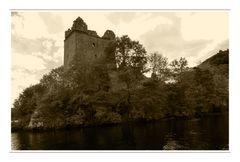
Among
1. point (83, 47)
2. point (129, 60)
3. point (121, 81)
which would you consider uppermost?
point (83, 47)

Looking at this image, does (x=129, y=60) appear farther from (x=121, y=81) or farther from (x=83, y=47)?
(x=83, y=47)

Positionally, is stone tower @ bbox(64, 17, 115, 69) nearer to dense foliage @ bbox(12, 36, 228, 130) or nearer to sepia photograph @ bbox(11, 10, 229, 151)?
sepia photograph @ bbox(11, 10, 229, 151)

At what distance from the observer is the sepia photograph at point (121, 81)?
1063cm

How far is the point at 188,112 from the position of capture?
20.2 metres

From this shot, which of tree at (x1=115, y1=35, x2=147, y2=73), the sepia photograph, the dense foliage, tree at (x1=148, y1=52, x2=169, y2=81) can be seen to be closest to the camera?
the sepia photograph

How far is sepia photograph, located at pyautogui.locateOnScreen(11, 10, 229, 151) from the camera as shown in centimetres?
1063

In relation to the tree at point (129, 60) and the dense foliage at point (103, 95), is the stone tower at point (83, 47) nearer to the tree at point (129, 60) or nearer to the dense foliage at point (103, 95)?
the tree at point (129, 60)

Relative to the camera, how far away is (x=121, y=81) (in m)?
18.9

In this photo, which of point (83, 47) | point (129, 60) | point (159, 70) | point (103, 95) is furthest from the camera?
point (83, 47)

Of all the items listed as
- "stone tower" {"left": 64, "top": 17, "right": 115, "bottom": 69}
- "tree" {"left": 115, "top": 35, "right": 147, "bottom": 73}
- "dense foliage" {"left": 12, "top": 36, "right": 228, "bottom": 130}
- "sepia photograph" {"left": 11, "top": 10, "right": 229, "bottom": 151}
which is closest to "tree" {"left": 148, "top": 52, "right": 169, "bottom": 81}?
"sepia photograph" {"left": 11, "top": 10, "right": 229, "bottom": 151}

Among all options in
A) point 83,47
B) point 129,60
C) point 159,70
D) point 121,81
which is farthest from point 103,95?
point 83,47

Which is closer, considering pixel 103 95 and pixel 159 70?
pixel 103 95

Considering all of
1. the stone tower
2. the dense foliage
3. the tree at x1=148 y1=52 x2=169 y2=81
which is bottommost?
the dense foliage
